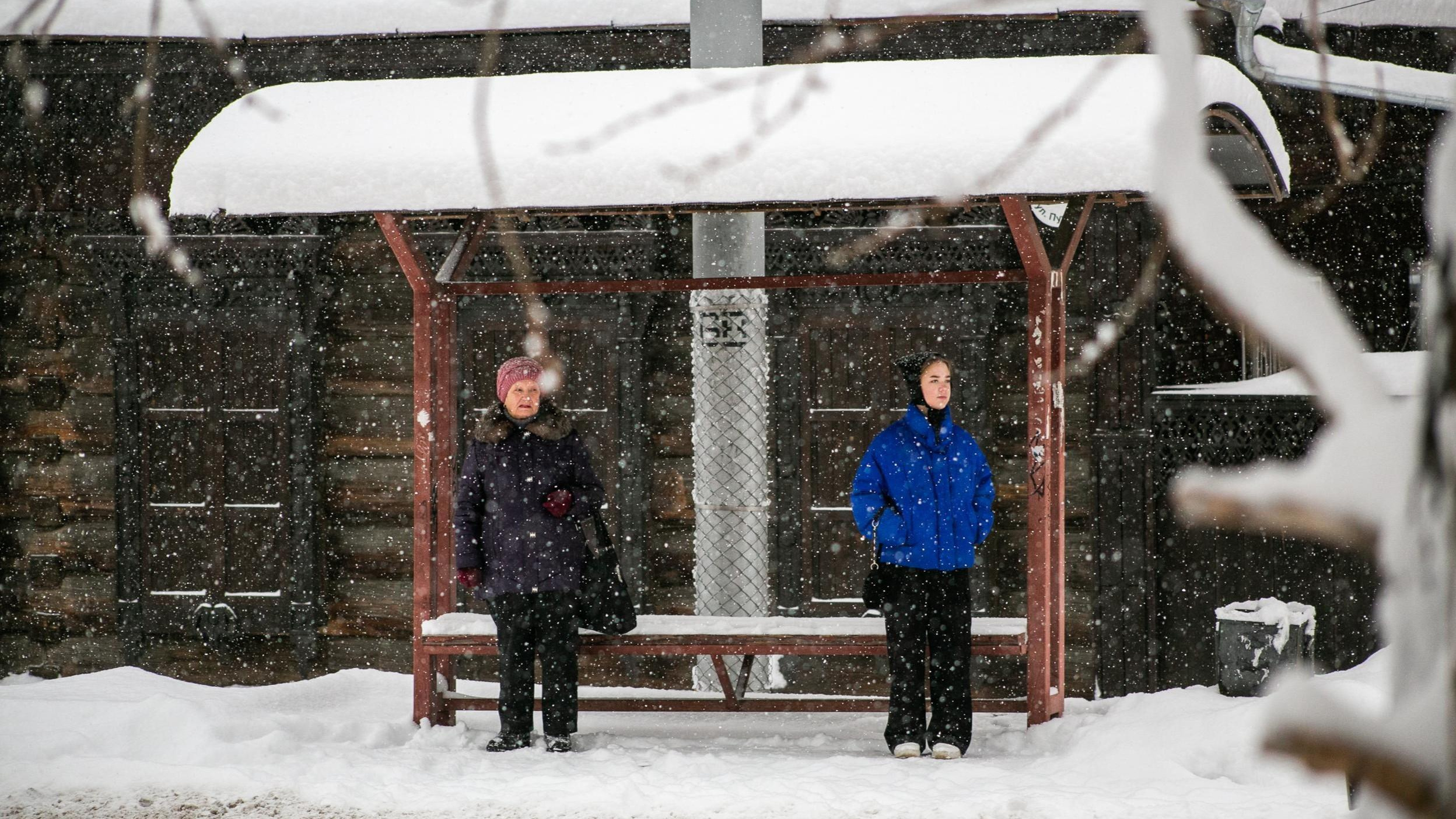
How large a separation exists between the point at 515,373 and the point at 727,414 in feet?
3.22

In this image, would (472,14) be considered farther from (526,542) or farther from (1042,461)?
(1042,461)

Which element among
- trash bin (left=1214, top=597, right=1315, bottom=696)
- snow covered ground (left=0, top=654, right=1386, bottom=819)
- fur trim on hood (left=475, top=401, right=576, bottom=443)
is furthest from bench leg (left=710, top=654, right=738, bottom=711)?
trash bin (left=1214, top=597, right=1315, bottom=696)

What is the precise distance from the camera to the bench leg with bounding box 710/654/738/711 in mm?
4906

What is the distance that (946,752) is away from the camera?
14.8ft

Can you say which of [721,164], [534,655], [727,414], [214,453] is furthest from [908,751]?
[214,453]

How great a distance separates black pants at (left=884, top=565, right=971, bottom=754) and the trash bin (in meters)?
1.25

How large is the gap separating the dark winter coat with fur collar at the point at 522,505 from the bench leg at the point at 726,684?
2.16 ft

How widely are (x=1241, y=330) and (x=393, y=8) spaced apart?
525cm

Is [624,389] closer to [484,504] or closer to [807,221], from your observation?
[807,221]

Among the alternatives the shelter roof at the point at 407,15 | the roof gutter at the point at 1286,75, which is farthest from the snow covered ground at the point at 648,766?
the shelter roof at the point at 407,15

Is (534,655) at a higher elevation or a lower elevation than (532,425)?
lower

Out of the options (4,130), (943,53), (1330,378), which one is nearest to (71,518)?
(4,130)

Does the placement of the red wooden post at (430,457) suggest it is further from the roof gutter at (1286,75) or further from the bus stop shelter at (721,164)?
the roof gutter at (1286,75)

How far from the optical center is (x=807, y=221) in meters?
6.85
